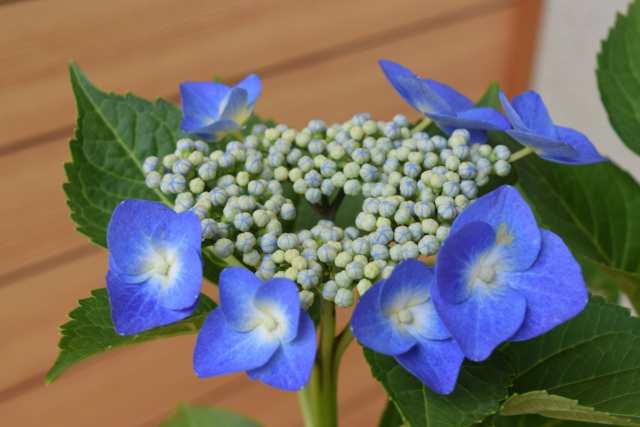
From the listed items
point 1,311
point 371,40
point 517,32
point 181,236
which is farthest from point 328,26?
point 181,236

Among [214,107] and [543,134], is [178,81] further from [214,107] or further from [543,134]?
[543,134]

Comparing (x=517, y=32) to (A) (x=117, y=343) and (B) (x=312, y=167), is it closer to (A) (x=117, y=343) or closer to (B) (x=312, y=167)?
(B) (x=312, y=167)

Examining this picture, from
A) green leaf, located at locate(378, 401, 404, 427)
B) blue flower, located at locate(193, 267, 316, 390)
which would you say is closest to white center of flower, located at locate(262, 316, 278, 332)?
blue flower, located at locate(193, 267, 316, 390)

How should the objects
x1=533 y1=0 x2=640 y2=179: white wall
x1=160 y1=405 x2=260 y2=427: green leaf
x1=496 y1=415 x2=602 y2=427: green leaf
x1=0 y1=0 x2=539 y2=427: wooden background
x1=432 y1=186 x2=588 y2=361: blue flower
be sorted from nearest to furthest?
1. x1=432 y1=186 x2=588 y2=361: blue flower
2. x1=496 y1=415 x2=602 y2=427: green leaf
3. x1=160 y1=405 x2=260 y2=427: green leaf
4. x1=0 y1=0 x2=539 y2=427: wooden background
5. x1=533 y1=0 x2=640 y2=179: white wall

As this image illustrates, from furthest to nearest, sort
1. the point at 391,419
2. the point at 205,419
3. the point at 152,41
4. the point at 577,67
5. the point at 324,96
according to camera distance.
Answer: the point at 577,67, the point at 324,96, the point at 152,41, the point at 205,419, the point at 391,419

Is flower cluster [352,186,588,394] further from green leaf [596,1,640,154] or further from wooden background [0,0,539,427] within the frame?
wooden background [0,0,539,427]

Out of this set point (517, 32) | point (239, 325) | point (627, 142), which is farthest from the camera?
point (517, 32)

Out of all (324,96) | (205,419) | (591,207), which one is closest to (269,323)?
(591,207)
